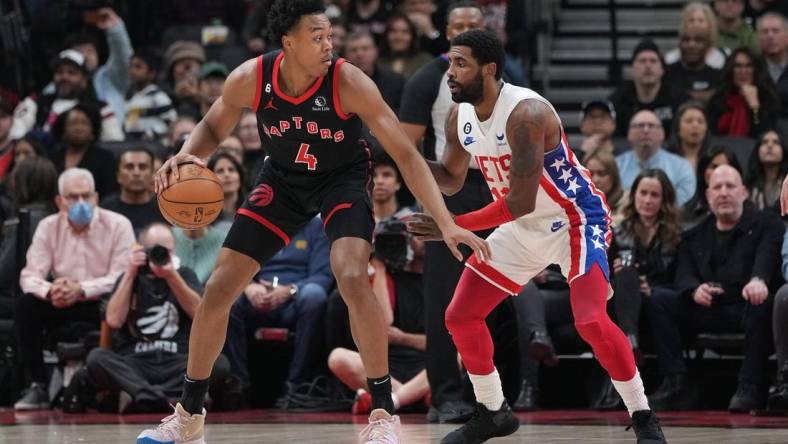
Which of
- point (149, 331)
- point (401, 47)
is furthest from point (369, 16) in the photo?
point (149, 331)

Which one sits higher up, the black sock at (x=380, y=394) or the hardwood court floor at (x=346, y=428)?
the black sock at (x=380, y=394)

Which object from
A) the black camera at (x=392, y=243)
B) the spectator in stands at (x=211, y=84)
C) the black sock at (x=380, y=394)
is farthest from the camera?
the spectator in stands at (x=211, y=84)

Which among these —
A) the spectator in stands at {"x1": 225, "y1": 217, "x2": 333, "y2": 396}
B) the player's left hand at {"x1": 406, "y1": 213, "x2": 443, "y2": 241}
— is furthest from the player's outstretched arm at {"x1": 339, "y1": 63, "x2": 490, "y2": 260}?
the spectator in stands at {"x1": 225, "y1": 217, "x2": 333, "y2": 396}

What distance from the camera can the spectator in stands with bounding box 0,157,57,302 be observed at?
29.7 feet

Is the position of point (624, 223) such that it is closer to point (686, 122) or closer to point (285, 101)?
point (686, 122)

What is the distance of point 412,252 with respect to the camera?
27.2ft

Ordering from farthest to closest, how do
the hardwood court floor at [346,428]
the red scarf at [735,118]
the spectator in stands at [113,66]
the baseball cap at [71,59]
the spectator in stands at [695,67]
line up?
the spectator in stands at [113,66] → the baseball cap at [71,59] → the spectator in stands at [695,67] → the red scarf at [735,118] → the hardwood court floor at [346,428]

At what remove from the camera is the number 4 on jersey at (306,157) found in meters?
5.47

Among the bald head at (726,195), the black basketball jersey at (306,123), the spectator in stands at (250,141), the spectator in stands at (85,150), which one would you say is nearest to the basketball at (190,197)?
the black basketball jersey at (306,123)

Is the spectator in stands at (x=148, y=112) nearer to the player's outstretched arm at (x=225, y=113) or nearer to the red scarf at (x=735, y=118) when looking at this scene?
the red scarf at (x=735, y=118)

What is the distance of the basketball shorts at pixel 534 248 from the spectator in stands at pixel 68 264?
12.3ft

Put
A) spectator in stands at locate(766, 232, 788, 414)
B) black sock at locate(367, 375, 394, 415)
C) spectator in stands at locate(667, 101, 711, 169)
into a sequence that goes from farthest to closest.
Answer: spectator in stands at locate(667, 101, 711, 169) < spectator in stands at locate(766, 232, 788, 414) < black sock at locate(367, 375, 394, 415)

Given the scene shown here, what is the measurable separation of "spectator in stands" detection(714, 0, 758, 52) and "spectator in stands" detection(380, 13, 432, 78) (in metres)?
2.44

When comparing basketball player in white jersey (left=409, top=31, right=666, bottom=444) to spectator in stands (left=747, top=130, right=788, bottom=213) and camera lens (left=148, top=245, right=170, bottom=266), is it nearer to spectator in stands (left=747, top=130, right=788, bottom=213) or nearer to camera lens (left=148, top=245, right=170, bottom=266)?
camera lens (left=148, top=245, right=170, bottom=266)
